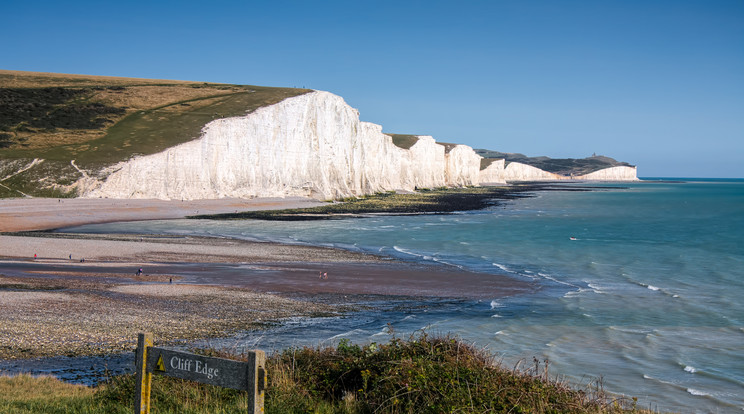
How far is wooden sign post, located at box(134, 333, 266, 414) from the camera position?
4992 millimetres

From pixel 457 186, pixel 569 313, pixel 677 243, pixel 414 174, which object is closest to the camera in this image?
pixel 569 313

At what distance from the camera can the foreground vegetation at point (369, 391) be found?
23.0 ft

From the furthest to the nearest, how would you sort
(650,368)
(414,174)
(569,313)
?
1. (414,174)
2. (569,313)
3. (650,368)

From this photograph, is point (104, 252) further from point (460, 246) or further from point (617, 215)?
point (617, 215)

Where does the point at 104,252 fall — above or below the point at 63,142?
below

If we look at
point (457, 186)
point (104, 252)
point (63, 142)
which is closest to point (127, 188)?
point (63, 142)

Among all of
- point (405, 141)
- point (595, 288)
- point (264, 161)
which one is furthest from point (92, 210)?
point (405, 141)

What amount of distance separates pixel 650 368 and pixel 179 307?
1296 centimetres

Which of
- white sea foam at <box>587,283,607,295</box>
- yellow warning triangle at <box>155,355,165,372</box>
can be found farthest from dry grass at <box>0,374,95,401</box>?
white sea foam at <box>587,283,607,295</box>

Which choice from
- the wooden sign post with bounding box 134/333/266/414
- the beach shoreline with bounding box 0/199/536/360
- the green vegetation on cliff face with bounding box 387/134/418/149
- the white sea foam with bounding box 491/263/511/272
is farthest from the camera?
the green vegetation on cliff face with bounding box 387/134/418/149

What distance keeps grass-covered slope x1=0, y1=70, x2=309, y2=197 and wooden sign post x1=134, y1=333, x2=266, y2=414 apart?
178 feet

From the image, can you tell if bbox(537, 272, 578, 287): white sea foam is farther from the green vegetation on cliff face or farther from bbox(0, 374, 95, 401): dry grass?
the green vegetation on cliff face

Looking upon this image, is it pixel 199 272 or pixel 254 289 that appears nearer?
pixel 254 289

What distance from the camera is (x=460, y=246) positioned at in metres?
37.9
